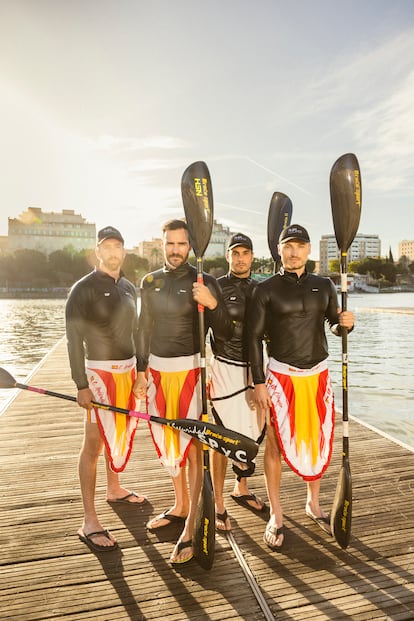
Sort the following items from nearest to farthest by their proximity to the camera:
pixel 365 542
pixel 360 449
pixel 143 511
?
pixel 365 542, pixel 143 511, pixel 360 449

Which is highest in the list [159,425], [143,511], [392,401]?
[159,425]

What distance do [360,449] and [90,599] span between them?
374 cm

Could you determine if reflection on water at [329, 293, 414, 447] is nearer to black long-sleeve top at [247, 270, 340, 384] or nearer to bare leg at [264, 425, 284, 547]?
bare leg at [264, 425, 284, 547]

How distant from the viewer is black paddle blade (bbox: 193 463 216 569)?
3.05 metres

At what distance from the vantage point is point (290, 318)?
11.6ft

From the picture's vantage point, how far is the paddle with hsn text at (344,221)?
3465 millimetres

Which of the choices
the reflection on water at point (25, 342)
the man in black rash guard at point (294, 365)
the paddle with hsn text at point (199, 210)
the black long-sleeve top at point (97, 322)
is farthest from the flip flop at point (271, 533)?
the reflection on water at point (25, 342)

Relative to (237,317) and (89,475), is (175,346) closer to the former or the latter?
(237,317)

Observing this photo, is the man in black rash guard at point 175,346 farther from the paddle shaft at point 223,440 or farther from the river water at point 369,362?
the river water at point 369,362

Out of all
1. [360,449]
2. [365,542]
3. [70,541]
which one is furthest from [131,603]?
[360,449]

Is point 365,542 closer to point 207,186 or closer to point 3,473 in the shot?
point 207,186

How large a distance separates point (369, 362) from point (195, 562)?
15579 mm

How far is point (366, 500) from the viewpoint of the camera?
4.07 m

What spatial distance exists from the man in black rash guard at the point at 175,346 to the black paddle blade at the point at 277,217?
1947 mm
